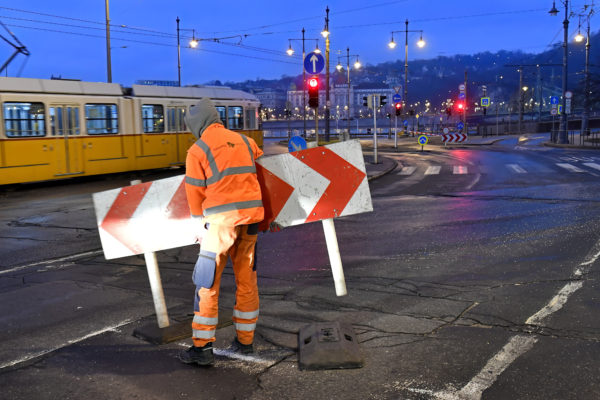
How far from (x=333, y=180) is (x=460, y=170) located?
18710 millimetres

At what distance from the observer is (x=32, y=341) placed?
184 inches

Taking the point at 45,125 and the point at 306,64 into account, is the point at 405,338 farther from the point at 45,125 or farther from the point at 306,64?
the point at 45,125

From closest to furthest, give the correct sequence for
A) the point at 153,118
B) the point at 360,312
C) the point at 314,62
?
1. the point at 360,312
2. the point at 314,62
3. the point at 153,118

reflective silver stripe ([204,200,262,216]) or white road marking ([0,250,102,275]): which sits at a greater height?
reflective silver stripe ([204,200,262,216])

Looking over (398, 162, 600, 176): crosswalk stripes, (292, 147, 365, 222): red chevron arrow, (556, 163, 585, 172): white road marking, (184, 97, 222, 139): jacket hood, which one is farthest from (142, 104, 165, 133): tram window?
(184, 97, 222, 139): jacket hood

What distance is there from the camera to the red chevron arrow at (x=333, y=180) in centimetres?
465

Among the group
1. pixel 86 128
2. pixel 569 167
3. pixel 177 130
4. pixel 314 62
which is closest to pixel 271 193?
pixel 314 62

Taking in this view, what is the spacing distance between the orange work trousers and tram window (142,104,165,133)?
57.1ft

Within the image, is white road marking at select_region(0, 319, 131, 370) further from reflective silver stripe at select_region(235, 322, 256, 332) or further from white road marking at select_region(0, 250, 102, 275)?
white road marking at select_region(0, 250, 102, 275)

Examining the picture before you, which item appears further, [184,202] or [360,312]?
[360,312]

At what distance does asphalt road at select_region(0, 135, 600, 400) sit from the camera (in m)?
3.78

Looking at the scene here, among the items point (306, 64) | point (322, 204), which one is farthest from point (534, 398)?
point (306, 64)

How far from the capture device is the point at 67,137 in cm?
1800

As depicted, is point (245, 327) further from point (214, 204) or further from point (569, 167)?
point (569, 167)
